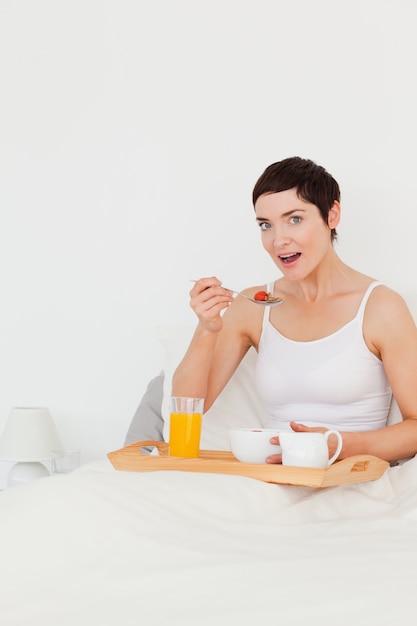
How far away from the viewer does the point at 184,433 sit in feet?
5.49

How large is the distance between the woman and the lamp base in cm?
77

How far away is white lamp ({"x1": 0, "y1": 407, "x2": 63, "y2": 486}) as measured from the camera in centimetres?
259

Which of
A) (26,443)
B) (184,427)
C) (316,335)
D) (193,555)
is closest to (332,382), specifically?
(316,335)

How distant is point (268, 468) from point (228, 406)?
0.66 meters

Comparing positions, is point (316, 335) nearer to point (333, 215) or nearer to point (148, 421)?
point (333, 215)

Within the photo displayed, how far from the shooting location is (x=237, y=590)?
1.04 metres

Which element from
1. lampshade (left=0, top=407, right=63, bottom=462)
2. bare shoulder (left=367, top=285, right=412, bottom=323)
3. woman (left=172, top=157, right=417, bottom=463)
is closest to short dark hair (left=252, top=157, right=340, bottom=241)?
woman (left=172, top=157, right=417, bottom=463)

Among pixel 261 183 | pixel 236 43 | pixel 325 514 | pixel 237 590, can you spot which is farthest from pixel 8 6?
pixel 237 590

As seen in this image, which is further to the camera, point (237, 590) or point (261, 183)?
point (261, 183)

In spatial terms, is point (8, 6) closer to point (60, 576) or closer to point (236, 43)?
point (236, 43)

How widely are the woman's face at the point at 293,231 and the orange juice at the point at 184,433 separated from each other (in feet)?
1.49

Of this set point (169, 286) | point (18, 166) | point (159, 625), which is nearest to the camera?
point (159, 625)

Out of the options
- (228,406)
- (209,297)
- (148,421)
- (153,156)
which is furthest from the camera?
(153,156)

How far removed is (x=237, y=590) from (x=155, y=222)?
1803mm
